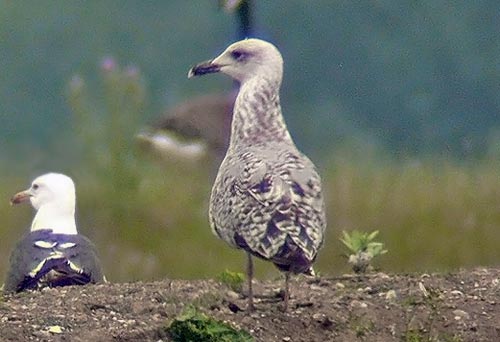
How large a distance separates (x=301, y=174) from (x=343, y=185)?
13.3ft

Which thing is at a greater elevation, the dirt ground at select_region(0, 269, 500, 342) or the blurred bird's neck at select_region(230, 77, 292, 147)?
the blurred bird's neck at select_region(230, 77, 292, 147)

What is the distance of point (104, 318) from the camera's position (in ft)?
19.1

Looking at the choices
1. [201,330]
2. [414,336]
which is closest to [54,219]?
[201,330]

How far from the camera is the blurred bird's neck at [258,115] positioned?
248 inches

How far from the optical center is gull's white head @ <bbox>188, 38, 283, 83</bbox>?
6.46 m

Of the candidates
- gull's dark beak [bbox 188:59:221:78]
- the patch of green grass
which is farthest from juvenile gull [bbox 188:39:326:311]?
the patch of green grass

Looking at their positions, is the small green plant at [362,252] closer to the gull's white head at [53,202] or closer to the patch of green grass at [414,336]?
the patch of green grass at [414,336]

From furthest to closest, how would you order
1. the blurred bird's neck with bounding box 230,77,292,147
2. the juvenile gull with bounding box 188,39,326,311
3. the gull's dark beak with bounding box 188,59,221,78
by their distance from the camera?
the gull's dark beak with bounding box 188,59,221,78, the blurred bird's neck with bounding box 230,77,292,147, the juvenile gull with bounding box 188,39,326,311

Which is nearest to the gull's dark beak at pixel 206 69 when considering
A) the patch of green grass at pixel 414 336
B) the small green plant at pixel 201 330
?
the small green plant at pixel 201 330

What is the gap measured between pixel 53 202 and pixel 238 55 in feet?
4.66

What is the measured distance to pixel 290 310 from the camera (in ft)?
19.6

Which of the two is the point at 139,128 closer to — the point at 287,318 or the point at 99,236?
the point at 99,236

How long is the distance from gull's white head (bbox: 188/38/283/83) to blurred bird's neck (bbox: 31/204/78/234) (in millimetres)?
1152

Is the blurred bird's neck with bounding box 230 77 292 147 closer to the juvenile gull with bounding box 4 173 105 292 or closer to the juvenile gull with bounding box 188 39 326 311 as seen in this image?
the juvenile gull with bounding box 188 39 326 311
